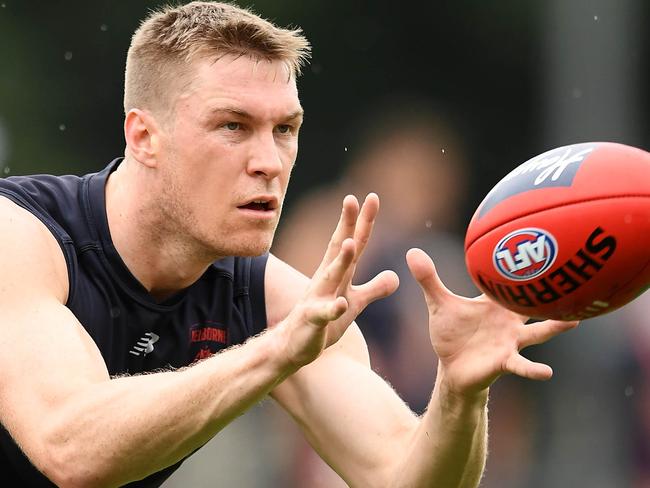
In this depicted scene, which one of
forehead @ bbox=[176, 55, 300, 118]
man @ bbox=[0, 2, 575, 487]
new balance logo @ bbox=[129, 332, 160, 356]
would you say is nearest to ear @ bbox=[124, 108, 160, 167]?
man @ bbox=[0, 2, 575, 487]

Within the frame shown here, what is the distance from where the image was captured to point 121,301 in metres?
5.21

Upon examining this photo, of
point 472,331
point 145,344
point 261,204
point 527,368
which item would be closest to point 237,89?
point 261,204

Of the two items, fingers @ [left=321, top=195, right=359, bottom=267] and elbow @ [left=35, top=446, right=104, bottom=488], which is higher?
fingers @ [left=321, top=195, right=359, bottom=267]

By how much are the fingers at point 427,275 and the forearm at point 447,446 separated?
0.36 meters

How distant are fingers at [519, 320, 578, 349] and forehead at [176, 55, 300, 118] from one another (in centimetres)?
142

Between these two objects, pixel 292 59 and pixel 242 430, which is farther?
pixel 242 430

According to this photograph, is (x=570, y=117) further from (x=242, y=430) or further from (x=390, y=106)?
(x=242, y=430)

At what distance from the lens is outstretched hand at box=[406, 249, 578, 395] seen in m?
4.34

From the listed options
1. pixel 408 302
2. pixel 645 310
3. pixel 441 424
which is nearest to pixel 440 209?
pixel 408 302

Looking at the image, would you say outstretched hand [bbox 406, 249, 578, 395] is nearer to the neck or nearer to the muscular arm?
the muscular arm

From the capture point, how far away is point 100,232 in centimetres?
522

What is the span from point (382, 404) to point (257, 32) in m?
1.53

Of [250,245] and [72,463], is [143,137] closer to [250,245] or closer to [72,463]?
[250,245]

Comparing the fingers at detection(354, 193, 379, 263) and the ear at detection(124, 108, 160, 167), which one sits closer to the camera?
the fingers at detection(354, 193, 379, 263)
